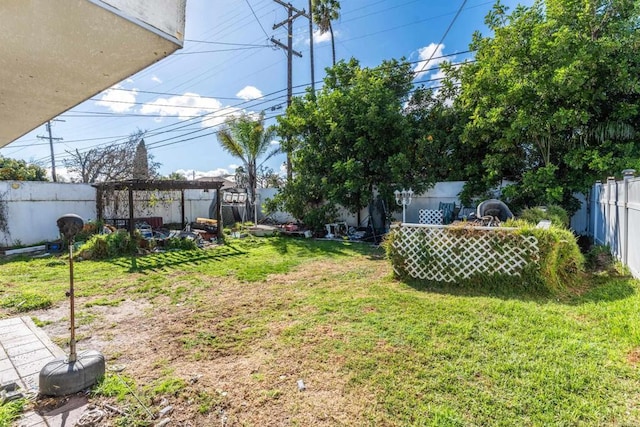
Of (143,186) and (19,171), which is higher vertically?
(19,171)

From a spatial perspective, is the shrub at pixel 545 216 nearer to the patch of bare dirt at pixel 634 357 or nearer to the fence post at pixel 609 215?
the fence post at pixel 609 215

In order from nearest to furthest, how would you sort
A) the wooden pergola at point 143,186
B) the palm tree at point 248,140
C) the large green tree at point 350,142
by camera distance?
the wooden pergola at point 143,186
the large green tree at point 350,142
the palm tree at point 248,140

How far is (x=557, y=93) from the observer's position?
730cm

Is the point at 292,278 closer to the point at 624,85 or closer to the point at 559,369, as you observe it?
the point at 559,369

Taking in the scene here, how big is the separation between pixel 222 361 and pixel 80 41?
106 inches

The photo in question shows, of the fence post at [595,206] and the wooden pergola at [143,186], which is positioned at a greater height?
the wooden pergola at [143,186]

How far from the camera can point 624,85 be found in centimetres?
688

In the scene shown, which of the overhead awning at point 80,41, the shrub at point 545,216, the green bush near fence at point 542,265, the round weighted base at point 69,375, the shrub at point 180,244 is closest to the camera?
the overhead awning at point 80,41

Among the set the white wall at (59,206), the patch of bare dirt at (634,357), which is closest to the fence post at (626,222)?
the patch of bare dirt at (634,357)

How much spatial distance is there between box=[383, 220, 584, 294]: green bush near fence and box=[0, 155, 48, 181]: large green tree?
63.8ft

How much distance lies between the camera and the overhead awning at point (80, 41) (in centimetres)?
86

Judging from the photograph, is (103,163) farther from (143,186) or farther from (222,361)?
(222,361)

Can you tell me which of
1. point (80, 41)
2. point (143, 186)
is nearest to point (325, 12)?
point (143, 186)

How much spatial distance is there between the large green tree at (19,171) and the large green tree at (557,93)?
19879 millimetres
